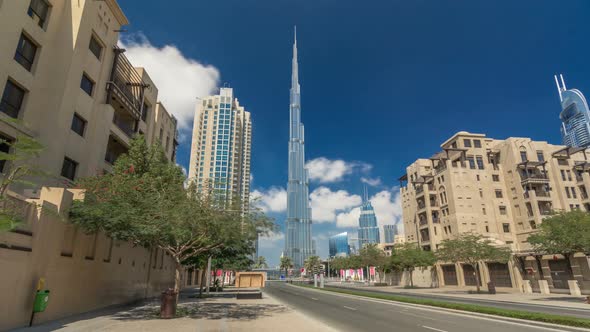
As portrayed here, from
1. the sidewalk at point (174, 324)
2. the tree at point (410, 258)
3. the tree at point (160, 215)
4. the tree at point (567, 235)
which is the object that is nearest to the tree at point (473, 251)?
the tree at point (567, 235)

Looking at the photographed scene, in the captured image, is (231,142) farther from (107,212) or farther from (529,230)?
(107,212)

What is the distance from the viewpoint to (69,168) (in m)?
23.3

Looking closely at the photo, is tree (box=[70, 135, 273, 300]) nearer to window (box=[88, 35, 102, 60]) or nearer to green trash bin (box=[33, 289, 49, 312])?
green trash bin (box=[33, 289, 49, 312])

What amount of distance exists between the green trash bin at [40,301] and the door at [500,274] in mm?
57524

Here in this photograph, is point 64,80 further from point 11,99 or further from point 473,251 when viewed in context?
point 473,251

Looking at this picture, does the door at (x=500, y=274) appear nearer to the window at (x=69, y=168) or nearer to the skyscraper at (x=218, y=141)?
the window at (x=69, y=168)

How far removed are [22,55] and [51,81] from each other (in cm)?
208

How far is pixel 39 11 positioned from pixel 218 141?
114 m

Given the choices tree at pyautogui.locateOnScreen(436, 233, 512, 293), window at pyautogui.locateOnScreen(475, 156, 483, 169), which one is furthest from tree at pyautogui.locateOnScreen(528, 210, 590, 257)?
window at pyautogui.locateOnScreen(475, 156, 483, 169)

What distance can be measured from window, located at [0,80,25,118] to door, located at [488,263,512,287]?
200 ft

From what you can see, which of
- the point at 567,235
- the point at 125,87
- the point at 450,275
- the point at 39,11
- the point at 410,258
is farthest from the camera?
the point at 450,275

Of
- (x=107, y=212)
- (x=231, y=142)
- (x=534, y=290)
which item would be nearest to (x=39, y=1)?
(x=107, y=212)

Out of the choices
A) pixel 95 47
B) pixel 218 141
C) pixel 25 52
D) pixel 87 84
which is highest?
pixel 218 141

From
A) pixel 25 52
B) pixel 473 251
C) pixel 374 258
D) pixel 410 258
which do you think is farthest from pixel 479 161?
pixel 25 52
